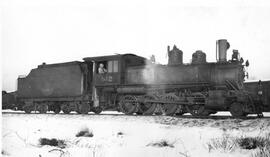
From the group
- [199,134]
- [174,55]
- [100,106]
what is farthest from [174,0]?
[100,106]

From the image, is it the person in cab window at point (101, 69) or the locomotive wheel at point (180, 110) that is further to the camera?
the person in cab window at point (101, 69)

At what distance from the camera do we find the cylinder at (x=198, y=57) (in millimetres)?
5943

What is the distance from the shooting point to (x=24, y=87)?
883 centimetres

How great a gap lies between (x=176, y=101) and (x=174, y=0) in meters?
2.39

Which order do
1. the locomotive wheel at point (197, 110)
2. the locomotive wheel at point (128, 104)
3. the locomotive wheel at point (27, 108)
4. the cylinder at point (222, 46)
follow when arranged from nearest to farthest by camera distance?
the cylinder at point (222, 46)
the locomotive wheel at point (197, 110)
the locomotive wheel at point (128, 104)
the locomotive wheel at point (27, 108)

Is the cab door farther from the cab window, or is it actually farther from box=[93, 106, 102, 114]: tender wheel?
box=[93, 106, 102, 114]: tender wheel

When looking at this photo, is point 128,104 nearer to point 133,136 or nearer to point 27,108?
point 133,136

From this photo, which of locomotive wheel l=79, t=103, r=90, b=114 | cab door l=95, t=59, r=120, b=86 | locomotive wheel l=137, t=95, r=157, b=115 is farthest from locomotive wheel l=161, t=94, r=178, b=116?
locomotive wheel l=79, t=103, r=90, b=114

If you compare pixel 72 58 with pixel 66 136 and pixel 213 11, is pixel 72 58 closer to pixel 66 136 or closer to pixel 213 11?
pixel 66 136

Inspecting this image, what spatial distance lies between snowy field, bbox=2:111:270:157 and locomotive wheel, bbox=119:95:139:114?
1.34 m

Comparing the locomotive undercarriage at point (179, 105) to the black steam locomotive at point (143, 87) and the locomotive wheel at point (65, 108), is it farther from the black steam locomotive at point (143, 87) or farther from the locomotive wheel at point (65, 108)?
the locomotive wheel at point (65, 108)

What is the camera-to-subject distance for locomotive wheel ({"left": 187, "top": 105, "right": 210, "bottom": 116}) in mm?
6602

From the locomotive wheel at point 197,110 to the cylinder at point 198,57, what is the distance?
0.99 m

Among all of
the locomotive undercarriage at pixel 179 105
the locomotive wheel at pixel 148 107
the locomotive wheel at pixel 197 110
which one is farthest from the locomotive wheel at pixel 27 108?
the locomotive wheel at pixel 197 110
